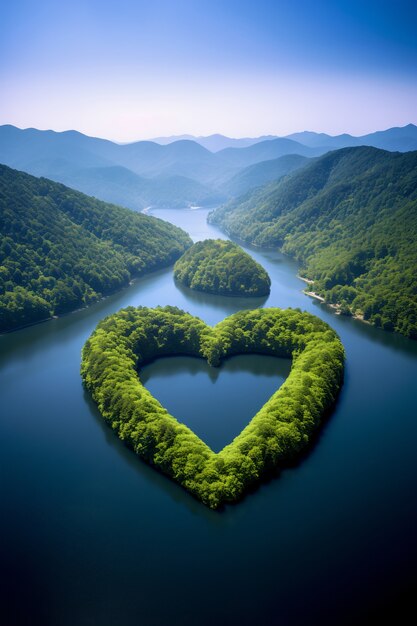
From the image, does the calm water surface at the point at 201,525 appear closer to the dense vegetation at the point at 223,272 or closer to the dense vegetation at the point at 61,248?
A: the dense vegetation at the point at 61,248

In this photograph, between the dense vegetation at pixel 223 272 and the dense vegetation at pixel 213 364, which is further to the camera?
the dense vegetation at pixel 223 272

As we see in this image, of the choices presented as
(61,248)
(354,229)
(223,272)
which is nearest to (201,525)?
(223,272)

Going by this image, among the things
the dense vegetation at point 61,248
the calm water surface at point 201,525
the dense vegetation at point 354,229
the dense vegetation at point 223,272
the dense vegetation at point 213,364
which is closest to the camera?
the calm water surface at point 201,525

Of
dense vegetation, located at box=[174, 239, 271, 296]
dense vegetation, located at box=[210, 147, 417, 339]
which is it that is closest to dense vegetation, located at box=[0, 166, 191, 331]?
dense vegetation, located at box=[174, 239, 271, 296]

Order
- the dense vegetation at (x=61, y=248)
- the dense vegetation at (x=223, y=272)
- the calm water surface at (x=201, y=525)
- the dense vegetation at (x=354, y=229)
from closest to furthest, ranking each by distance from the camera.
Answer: the calm water surface at (x=201, y=525)
the dense vegetation at (x=354, y=229)
the dense vegetation at (x=61, y=248)
the dense vegetation at (x=223, y=272)

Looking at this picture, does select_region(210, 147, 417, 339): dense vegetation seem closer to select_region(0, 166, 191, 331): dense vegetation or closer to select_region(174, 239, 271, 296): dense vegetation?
select_region(174, 239, 271, 296): dense vegetation

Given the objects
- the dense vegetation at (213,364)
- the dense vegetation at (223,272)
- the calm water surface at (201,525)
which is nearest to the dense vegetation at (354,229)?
the dense vegetation at (223,272)

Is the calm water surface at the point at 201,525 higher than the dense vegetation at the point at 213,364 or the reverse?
the reverse

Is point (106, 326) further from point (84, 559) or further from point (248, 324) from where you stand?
point (84, 559)

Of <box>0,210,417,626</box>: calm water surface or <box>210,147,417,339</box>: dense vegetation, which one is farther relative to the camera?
<box>210,147,417,339</box>: dense vegetation
